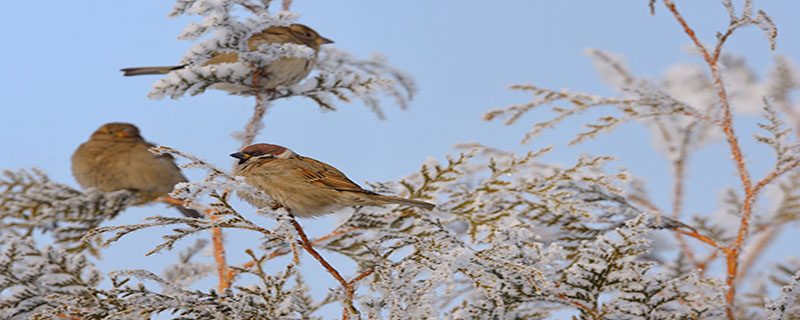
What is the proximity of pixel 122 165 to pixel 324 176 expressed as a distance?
3.18 meters

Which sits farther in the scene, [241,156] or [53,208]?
[53,208]

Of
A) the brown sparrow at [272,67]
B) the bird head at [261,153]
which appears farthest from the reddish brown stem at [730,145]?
the bird head at [261,153]

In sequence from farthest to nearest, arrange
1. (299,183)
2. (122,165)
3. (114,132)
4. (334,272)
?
1. (114,132)
2. (122,165)
3. (299,183)
4. (334,272)

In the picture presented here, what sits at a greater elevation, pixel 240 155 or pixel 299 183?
pixel 240 155

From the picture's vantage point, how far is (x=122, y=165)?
606 centimetres

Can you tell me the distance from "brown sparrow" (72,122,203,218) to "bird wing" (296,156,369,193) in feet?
8.90

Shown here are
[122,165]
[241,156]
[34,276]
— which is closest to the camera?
[241,156]

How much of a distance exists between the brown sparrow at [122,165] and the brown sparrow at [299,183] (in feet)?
8.53

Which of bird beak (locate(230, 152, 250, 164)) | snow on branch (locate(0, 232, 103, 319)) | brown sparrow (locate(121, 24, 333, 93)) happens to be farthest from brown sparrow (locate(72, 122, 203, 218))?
bird beak (locate(230, 152, 250, 164))

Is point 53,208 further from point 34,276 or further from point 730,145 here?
point 730,145

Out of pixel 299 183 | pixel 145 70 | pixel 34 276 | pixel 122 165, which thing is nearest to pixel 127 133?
pixel 122 165

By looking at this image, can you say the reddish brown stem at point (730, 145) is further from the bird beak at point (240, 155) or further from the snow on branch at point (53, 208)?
the snow on branch at point (53, 208)

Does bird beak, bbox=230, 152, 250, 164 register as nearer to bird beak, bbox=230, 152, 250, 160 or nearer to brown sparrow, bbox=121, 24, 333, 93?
bird beak, bbox=230, 152, 250, 160

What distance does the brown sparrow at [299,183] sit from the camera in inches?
135
